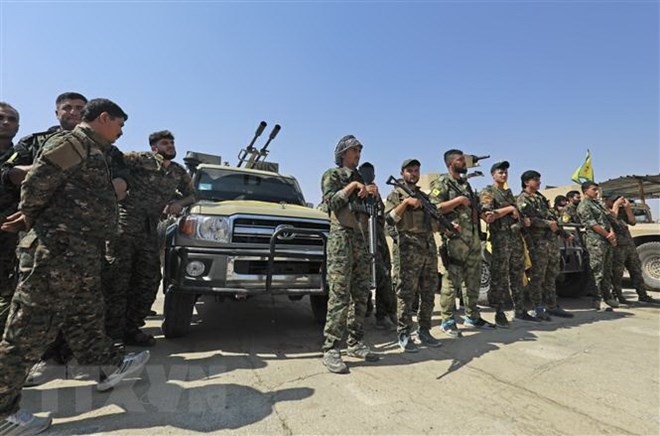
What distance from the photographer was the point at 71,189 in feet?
7.29

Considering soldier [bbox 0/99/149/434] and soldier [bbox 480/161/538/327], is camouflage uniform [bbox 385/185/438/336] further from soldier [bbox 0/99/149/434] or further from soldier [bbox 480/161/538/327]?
soldier [bbox 0/99/149/434]

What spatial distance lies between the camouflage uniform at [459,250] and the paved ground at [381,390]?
558mm

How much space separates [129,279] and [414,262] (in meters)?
2.81

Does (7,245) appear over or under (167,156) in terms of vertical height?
under

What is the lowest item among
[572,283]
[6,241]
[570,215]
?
[572,283]

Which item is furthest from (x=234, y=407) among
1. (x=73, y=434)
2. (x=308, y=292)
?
(x=308, y=292)

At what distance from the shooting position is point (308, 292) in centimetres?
345

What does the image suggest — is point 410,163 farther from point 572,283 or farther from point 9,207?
point 572,283

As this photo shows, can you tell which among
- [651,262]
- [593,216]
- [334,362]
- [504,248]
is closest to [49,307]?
[334,362]

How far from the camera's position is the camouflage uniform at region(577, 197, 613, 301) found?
5848 millimetres

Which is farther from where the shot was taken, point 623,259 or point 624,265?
point 624,265

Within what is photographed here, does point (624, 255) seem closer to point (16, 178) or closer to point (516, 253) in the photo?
point (516, 253)

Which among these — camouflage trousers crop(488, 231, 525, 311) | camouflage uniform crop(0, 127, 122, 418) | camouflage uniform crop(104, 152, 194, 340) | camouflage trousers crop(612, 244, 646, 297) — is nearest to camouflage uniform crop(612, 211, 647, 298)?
camouflage trousers crop(612, 244, 646, 297)

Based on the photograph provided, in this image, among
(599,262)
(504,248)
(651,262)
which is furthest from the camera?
(651,262)
